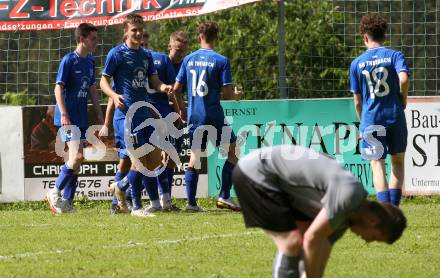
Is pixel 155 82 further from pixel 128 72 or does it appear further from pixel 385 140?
pixel 385 140

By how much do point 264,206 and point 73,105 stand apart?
7211mm

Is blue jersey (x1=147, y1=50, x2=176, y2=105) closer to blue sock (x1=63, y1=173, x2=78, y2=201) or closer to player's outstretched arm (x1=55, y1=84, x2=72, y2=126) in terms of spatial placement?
player's outstretched arm (x1=55, y1=84, x2=72, y2=126)

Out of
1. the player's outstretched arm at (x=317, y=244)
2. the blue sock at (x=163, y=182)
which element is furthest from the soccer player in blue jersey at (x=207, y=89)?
the player's outstretched arm at (x=317, y=244)

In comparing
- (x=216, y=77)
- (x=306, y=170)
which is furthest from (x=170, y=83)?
(x=306, y=170)

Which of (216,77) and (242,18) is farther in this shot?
(242,18)

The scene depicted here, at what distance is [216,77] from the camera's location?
12.7 metres

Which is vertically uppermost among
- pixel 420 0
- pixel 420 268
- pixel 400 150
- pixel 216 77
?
pixel 420 0

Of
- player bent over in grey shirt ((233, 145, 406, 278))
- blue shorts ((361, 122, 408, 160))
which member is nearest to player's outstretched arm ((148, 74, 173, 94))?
blue shorts ((361, 122, 408, 160))

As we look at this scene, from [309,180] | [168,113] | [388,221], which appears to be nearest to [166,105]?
[168,113]

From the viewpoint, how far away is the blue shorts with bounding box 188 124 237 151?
12734 millimetres

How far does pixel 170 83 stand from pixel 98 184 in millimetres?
2112

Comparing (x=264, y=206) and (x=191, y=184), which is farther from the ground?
(x=264, y=206)

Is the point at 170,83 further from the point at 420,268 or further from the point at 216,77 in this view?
the point at 420,268

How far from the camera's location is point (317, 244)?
5.89 meters
